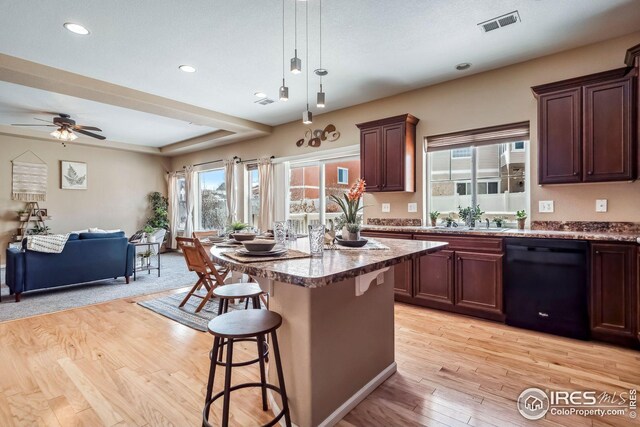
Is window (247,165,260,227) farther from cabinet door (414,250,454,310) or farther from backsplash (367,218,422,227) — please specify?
cabinet door (414,250,454,310)

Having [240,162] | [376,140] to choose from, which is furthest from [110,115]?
[376,140]

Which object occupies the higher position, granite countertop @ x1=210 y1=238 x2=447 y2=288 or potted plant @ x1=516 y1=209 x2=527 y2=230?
potted plant @ x1=516 y1=209 x2=527 y2=230

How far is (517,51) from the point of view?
3.27 meters

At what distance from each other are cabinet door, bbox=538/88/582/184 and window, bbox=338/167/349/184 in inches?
108

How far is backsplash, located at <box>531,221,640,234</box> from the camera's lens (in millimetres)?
2984

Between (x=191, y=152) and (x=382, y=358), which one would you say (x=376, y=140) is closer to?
(x=382, y=358)

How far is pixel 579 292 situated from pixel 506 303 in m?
0.60

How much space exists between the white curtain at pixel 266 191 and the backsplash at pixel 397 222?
2.15 m

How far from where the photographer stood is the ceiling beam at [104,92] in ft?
11.0

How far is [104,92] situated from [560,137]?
16.6 feet

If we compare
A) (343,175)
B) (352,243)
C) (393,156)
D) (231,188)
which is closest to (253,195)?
(231,188)

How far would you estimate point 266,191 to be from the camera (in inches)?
245

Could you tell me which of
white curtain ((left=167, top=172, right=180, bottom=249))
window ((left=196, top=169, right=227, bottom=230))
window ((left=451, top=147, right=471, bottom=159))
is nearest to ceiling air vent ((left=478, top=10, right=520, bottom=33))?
window ((left=451, top=147, right=471, bottom=159))

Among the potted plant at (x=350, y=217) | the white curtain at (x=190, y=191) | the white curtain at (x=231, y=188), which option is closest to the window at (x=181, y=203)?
the white curtain at (x=190, y=191)
